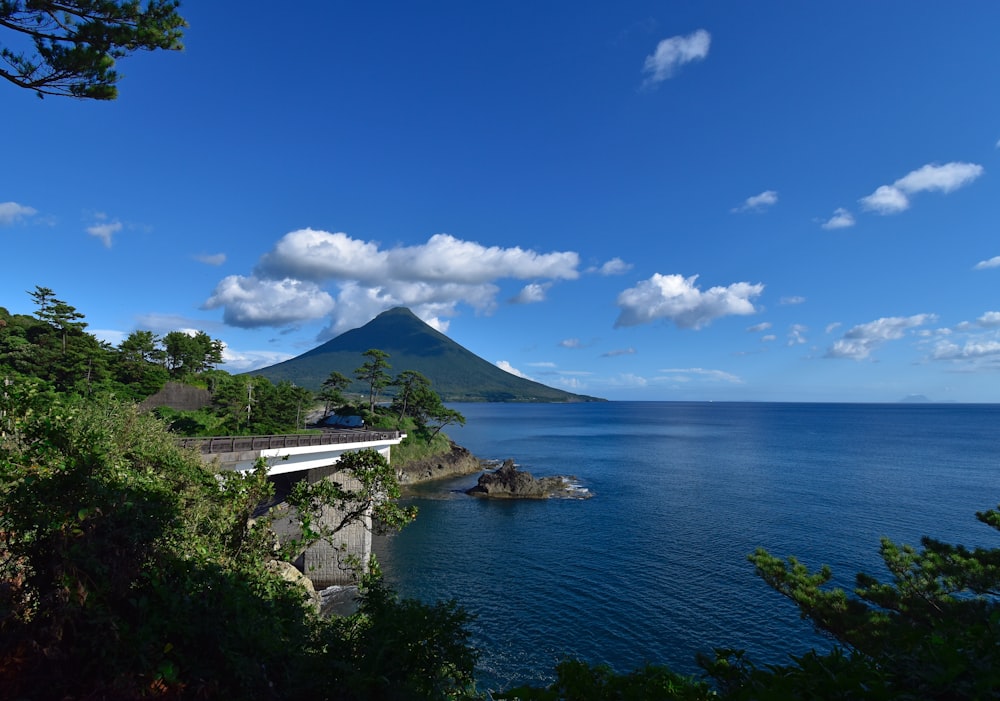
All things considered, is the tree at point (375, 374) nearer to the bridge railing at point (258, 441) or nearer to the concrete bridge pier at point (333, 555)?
the bridge railing at point (258, 441)

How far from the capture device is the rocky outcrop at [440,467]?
192 feet

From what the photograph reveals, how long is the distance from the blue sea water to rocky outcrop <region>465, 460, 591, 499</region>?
2007mm

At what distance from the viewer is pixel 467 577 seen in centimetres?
2784

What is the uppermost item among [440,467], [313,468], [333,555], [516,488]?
[313,468]

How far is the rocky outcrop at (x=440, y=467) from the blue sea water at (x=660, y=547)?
3.68 m

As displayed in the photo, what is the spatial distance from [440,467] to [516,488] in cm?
1599

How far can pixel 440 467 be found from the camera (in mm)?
63094

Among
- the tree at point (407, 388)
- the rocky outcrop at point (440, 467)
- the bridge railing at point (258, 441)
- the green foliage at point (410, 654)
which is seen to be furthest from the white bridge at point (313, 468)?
the tree at point (407, 388)

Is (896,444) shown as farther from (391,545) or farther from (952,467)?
(391,545)

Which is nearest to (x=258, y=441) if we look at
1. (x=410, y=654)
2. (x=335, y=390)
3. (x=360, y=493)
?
(x=360, y=493)

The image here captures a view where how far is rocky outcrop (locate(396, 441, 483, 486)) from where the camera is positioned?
58500mm

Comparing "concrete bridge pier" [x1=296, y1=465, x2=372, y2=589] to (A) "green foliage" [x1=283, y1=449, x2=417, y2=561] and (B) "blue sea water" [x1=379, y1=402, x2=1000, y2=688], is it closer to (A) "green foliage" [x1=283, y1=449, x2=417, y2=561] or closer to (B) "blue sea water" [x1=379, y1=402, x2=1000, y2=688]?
(B) "blue sea water" [x1=379, y1=402, x2=1000, y2=688]

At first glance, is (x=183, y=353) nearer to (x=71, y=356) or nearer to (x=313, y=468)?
(x=71, y=356)

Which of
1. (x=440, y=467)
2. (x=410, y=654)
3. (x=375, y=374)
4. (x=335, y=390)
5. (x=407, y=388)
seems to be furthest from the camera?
(x=407, y=388)
